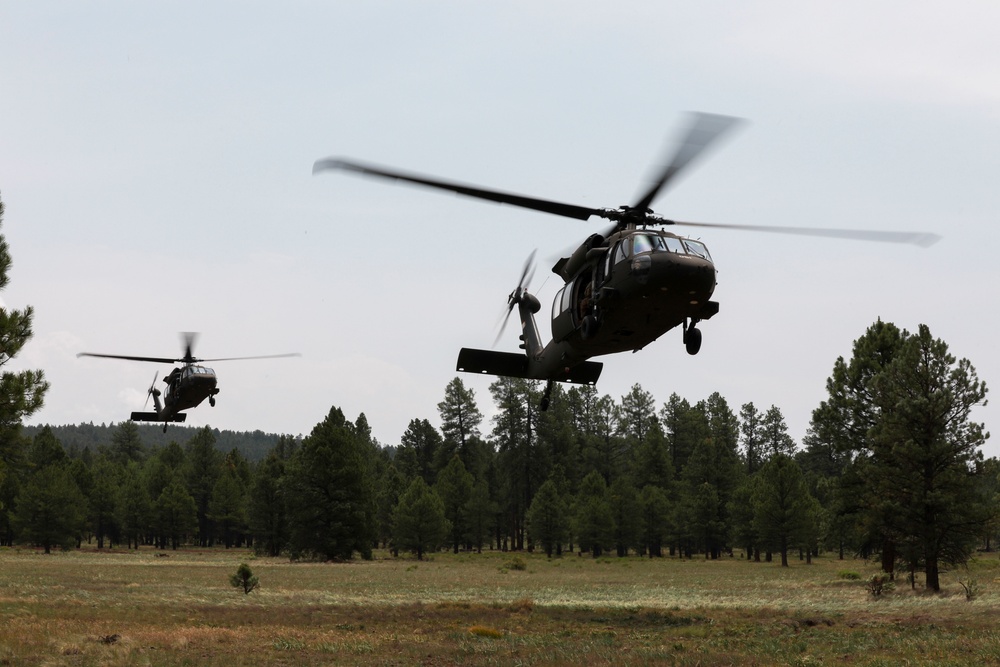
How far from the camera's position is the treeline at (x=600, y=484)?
37031 mm

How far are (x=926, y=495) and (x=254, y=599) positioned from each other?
2732 cm

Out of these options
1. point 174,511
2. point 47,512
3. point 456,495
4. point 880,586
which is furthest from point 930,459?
point 174,511

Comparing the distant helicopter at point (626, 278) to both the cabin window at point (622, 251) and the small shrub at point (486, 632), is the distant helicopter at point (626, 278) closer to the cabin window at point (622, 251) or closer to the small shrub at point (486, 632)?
the cabin window at point (622, 251)

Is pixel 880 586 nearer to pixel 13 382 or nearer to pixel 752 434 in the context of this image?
pixel 13 382

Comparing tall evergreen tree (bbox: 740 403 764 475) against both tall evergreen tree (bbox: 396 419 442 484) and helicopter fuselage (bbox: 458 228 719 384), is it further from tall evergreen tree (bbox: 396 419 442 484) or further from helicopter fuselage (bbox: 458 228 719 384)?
helicopter fuselage (bbox: 458 228 719 384)

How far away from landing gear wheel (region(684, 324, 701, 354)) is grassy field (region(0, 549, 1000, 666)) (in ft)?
23.4

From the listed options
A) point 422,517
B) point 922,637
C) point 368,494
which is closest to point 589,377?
point 922,637

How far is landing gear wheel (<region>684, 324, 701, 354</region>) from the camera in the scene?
57.4 feet

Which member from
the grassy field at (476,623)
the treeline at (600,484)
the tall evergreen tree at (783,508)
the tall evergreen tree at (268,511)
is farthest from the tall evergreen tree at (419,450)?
the grassy field at (476,623)

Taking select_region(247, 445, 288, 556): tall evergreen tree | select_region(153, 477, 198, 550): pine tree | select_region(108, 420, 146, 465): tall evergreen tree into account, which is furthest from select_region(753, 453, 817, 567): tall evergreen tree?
select_region(108, 420, 146, 465): tall evergreen tree

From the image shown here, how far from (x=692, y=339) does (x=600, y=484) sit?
232ft

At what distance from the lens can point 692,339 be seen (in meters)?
17.5

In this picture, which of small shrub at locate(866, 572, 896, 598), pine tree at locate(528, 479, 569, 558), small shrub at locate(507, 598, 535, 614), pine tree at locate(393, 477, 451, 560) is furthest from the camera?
pine tree at locate(528, 479, 569, 558)

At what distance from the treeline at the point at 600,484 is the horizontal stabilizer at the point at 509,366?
14472 mm
